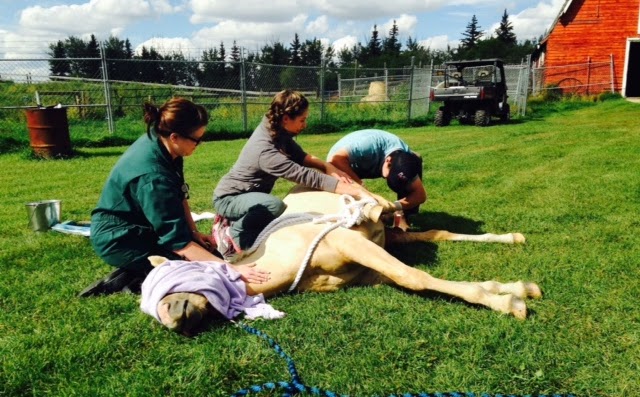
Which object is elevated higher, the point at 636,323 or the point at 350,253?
the point at 350,253

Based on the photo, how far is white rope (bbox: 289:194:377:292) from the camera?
340 centimetres

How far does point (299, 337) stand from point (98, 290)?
153 cm

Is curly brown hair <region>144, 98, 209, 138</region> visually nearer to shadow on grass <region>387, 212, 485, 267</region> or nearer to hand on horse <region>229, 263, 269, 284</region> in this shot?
hand on horse <region>229, 263, 269, 284</region>

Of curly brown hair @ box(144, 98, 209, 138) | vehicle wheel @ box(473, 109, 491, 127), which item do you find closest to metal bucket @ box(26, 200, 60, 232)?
curly brown hair @ box(144, 98, 209, 138)

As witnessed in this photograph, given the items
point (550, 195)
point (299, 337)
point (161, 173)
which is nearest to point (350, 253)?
point (299, 337)

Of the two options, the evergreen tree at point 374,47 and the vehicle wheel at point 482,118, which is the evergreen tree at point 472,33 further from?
the vehicle wheel at point 482,118

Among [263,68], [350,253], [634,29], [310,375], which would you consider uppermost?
[634,29]

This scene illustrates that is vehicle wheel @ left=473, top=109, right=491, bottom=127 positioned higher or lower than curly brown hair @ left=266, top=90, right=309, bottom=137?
lower

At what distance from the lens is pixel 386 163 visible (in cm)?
505

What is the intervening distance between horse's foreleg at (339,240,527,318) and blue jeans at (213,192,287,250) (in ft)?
3.09

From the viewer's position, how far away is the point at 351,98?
67.3 ft

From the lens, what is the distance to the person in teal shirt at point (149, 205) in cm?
329

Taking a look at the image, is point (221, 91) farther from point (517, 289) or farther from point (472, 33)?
point (472, 33)

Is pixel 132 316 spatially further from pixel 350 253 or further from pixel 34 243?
pixel 34 243
